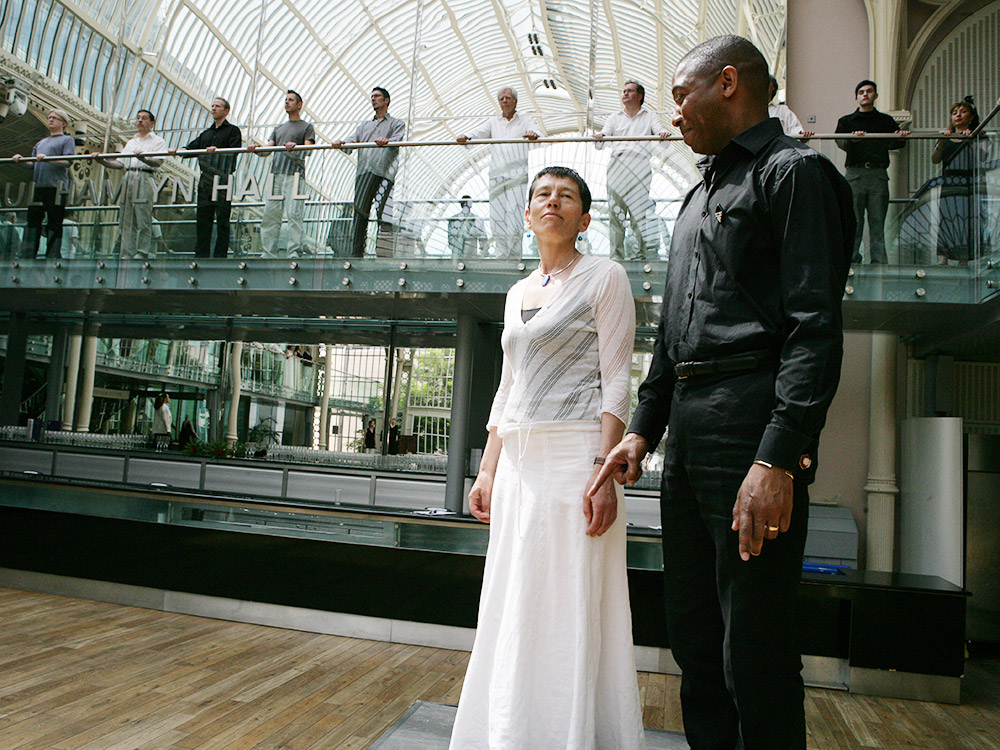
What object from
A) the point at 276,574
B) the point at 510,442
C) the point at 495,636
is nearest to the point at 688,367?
the point at 510,442

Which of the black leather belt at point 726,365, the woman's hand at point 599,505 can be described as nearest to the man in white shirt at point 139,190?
the woman's hand at point 599,505

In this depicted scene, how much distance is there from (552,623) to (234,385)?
39.8 ft

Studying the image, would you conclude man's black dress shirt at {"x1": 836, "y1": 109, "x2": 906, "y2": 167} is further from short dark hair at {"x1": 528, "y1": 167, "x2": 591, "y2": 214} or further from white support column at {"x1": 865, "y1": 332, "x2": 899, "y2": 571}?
short dark hair at {"x1": 528, "y1": 167, "x2": 591, "y2": 214}

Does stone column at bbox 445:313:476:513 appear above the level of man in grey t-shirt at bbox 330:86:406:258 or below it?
below

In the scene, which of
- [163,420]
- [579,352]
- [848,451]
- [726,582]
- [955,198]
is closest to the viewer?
[726,582]

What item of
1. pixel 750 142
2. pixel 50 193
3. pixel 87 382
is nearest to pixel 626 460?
pixel 750 142

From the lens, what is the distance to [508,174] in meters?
8.12

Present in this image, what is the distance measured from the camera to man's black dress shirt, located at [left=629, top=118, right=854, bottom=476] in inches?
61.4

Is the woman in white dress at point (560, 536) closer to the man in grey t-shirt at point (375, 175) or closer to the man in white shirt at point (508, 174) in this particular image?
the man in white shirt at point (508, 174)

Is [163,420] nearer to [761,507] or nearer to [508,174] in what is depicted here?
[508,174]

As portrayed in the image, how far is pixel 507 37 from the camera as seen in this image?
2547cm

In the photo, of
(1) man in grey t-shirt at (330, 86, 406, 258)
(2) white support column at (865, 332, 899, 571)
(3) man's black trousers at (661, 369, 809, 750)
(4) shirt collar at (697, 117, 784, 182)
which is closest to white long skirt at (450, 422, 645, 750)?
(3) man's black trousers at (661, 369, 809, 750)

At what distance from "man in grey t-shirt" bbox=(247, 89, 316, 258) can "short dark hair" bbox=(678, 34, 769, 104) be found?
767 cm

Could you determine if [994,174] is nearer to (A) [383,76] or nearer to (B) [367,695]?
(B) [367,695]
